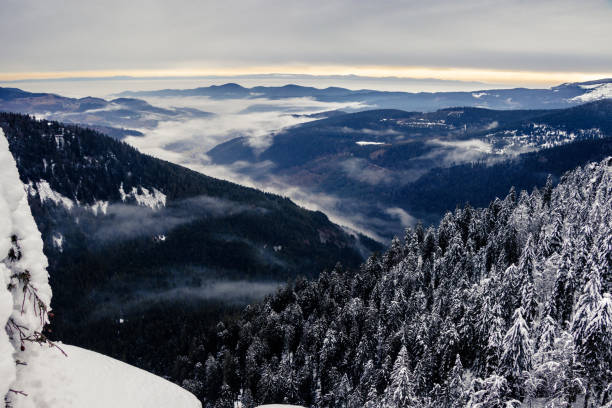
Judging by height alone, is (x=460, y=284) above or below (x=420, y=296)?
above

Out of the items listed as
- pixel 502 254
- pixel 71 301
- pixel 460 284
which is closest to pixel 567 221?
pixel 502 254

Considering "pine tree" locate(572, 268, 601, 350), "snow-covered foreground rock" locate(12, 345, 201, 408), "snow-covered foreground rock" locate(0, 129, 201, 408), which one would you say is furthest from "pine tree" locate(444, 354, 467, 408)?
"snow-covered foreground rock" locate(0, 129, 201, 408)

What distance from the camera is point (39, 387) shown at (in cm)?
866

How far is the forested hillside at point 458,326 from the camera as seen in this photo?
2811cm

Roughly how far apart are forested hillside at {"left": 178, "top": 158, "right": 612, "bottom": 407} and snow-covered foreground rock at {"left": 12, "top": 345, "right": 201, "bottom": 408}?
27.1 meters

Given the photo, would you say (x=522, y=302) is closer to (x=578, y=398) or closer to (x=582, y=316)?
(x=578, y=398)

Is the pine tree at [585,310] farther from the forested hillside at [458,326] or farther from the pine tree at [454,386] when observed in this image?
the pine tree at [454,386]

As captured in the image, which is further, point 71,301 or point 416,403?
point 71,301

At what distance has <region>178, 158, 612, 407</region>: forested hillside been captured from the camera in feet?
92.2

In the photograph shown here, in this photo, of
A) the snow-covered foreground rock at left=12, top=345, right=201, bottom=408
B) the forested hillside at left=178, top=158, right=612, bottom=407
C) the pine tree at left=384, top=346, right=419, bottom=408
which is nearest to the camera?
the snow-covered foreground rock at left=12, top=345, right=201, bottom=408

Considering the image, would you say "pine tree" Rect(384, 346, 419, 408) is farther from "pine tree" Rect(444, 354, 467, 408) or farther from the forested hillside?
"pine tree" Rect(444, 354, 467, 408)

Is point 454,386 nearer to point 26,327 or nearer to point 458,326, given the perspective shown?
point 458,326

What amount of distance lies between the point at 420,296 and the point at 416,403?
25.3 metres

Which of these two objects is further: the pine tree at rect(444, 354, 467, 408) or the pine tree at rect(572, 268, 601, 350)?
the pine tree at rect(444, 354, 467, 408)
